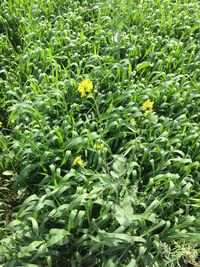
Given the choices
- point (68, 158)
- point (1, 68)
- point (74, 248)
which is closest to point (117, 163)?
point (68, 158)

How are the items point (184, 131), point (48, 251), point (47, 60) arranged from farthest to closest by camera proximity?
point (47, 60) → point (184, 131) → point (48, 251)

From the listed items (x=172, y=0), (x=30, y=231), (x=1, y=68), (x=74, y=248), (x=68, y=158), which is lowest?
(x=74, y=248)

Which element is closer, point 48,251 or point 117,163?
point 48,251

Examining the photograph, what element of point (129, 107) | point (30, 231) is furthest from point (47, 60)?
point (30, 231)

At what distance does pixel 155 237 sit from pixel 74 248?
0.47 meters

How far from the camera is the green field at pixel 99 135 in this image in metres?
2.17

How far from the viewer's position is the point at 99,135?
252 centimetres

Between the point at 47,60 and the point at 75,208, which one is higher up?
the point at 47,60

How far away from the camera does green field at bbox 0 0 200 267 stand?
2170 millimetres

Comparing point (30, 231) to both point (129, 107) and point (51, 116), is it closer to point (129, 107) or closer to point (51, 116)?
point (51, 116)

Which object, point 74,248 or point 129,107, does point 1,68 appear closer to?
point 129,107

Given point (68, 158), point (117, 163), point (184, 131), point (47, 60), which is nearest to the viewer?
point (117, 163)

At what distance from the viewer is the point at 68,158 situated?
8.20 feet

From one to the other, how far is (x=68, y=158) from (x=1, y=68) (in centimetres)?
120
